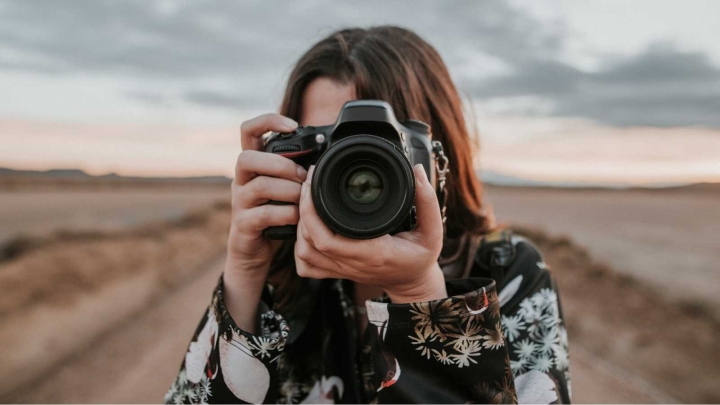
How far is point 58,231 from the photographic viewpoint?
409 inches

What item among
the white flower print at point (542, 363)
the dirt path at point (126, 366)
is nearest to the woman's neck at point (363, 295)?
the white flower print at point (542, 363)

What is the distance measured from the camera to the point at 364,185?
1.42 meters

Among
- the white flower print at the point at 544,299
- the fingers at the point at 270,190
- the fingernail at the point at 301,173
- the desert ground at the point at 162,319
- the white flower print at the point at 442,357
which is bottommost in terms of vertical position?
the desert ground at the point at 162,319

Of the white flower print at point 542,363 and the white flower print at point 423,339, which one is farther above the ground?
the white flower print at point 423,339

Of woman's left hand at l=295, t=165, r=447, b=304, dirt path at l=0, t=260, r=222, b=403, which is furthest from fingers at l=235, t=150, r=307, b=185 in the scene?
dirt path at l=0, t=260, r=222, b=403

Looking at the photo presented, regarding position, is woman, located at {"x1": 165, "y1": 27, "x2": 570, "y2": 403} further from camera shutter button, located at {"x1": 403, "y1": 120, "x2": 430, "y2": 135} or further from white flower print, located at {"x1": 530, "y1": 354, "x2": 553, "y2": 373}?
camera shutter button, located at {"x1": 403, "y1": 120, "x2": 430, "y2": 135}

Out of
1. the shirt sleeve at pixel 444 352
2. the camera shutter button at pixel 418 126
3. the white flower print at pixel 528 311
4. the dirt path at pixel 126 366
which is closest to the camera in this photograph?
the shirt sleeve at pixel 444 352

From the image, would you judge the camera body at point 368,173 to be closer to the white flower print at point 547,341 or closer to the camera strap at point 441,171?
the camera strap at point 441,171

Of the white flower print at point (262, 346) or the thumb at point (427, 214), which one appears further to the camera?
the white flower print at point (262, 346)

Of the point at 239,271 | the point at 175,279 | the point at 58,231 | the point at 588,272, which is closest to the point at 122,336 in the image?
the point at 175,279

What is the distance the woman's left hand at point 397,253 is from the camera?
1.29m

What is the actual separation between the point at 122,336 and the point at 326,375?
175 inches

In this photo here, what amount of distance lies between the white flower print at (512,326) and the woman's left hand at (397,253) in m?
0.26

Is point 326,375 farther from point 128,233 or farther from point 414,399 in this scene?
point 128,233
